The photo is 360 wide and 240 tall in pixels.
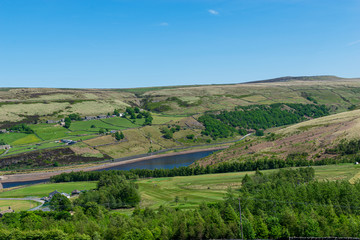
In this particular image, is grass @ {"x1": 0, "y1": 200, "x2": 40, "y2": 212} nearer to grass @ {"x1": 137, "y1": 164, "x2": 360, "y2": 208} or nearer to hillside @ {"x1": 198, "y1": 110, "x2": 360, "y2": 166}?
grass @ {"x1": 137, "y1": 164, "x2": 360, "y2": 208}

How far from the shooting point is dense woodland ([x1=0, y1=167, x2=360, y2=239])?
50.6 metres

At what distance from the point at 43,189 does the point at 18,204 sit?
19526 millimetres

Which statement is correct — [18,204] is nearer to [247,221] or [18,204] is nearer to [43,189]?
[43,189]

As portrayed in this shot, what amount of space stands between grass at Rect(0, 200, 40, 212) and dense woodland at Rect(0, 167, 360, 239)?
23750 mm

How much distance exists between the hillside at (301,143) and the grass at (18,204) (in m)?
72.6

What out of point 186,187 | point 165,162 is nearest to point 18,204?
point 186,187

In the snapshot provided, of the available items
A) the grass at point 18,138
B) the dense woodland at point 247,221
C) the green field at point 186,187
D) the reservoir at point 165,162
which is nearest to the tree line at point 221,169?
the green field at point 186,187

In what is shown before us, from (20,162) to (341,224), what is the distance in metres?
150

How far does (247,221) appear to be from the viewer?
5138 centimetres

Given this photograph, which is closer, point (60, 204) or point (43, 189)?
point (60, 204)

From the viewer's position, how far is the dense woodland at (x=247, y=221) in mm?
50625

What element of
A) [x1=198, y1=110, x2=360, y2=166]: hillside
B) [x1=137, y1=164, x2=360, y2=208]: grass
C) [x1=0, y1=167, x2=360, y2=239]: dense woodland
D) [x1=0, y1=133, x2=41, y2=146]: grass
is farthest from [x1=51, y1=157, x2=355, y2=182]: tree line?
[x1=0, y1=133, x2=41, y2=146]: grass

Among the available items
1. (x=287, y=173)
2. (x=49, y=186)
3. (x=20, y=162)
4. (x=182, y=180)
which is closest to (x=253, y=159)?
(x=182, y=180)

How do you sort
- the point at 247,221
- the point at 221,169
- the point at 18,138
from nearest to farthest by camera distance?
the point at 247,221
the point at 221,169
the point at 18,138
